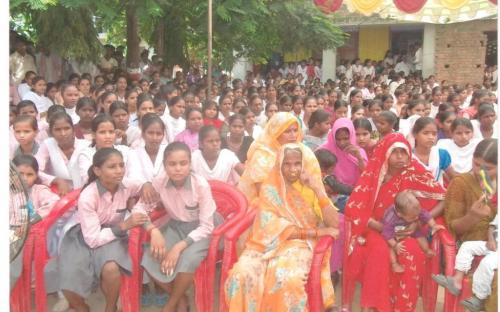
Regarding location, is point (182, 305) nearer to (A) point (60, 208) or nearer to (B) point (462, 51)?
(A) point (60, 208)

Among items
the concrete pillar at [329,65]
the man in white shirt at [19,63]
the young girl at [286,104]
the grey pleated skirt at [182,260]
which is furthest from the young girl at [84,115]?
the concrete pillar at [329,65]

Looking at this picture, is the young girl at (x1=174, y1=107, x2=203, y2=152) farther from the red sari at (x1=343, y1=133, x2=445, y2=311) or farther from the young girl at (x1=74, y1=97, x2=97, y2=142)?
the red sari at (x1=343, y1=133, x2=445, y2=311)

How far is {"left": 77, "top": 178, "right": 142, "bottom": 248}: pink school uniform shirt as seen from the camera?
3.52 m

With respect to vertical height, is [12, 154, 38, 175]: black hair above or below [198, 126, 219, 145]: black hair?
below

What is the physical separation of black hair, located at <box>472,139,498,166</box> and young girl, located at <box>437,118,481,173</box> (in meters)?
1.21

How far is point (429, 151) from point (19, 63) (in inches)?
245

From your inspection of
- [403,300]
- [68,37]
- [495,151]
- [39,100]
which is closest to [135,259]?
[403,300]

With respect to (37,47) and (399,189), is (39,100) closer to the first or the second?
(37,47)

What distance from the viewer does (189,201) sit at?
3740 mm

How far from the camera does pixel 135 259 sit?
3525 millimetres

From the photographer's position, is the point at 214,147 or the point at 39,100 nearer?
the point at 214,147

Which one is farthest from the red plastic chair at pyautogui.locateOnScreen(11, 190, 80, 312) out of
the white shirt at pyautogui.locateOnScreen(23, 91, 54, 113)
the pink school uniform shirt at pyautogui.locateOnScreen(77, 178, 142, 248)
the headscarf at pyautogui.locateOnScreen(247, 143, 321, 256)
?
the white shirt at pyautogui.locateOnScreen(23, 91, 54, 113)

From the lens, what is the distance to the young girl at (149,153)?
13.9 ft

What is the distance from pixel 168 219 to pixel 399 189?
4.47ft
